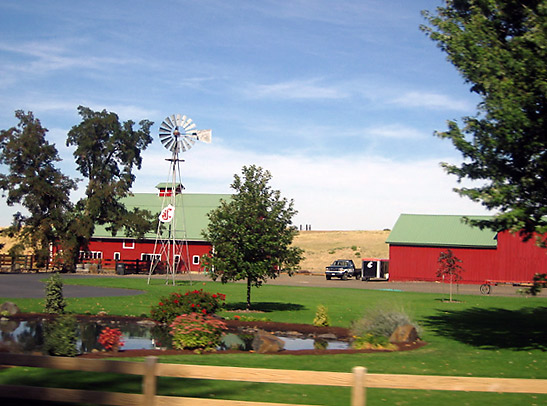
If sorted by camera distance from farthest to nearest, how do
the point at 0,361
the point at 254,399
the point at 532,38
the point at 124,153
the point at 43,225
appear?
the point at 124,153, the point at 43,225, the point at 532,38, the point at 254,399, the point at 0,361

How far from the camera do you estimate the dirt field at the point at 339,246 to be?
347ft

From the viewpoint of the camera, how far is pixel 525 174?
55.3ft

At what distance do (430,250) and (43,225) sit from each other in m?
40.4

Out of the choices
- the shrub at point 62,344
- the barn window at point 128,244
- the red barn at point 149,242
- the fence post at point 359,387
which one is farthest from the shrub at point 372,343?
the barn window at point 128,244

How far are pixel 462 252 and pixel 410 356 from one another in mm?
47963

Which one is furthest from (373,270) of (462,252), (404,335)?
(404,335)

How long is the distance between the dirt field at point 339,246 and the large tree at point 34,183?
1761 inches

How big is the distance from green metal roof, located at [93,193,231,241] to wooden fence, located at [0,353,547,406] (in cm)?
6332

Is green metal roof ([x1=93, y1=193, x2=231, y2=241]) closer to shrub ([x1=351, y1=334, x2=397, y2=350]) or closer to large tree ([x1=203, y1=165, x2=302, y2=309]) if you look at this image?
large tree ([x1=203, y1=165, x2=302, y2=309])

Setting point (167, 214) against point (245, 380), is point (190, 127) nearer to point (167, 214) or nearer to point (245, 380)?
point (167, 214)

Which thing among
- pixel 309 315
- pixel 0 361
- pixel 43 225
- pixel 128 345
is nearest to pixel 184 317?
pixel 128 345

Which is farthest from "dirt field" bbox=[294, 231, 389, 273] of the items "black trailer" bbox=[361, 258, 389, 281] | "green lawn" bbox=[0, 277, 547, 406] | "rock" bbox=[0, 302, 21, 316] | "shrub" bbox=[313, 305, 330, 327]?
"rock" bbox=[0, 302, 21, 316]

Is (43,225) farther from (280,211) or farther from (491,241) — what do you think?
(491,241)

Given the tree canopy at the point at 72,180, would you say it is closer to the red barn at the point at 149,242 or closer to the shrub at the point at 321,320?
the red barn at the point at 149,242
